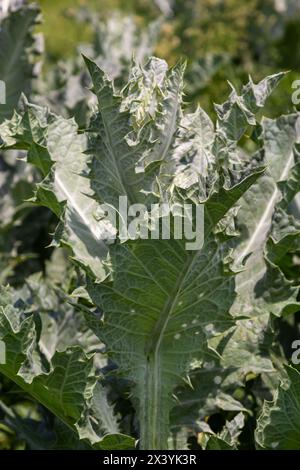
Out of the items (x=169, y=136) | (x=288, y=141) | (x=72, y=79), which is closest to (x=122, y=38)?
(x=72, y=79)

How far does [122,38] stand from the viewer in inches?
162

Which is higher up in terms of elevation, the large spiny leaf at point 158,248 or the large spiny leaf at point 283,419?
the large spiny leaf at point 158,248

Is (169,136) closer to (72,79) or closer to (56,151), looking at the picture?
(56,151)

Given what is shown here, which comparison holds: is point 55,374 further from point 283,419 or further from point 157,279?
point 283,419

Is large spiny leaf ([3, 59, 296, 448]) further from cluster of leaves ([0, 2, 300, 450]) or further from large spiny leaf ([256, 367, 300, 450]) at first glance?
large spiny leaf ([256, 367, 300, 450])

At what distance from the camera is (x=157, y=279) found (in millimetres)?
1732

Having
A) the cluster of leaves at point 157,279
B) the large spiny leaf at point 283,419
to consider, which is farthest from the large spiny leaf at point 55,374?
the large spiny leaf at point 283,419

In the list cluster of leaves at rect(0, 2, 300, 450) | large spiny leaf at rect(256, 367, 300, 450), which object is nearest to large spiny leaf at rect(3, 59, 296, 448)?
Answer: cluster of leaves at rect(0, 2, 300, 450)

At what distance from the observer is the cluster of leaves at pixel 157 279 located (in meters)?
1.72

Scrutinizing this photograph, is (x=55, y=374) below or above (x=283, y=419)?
above

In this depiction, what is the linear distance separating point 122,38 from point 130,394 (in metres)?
2.57

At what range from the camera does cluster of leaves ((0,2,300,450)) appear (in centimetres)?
172

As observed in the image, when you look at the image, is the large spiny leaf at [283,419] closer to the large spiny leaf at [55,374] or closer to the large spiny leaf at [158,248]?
the large spiny leaf at [158,248]

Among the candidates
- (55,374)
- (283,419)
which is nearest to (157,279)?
(55,374)
